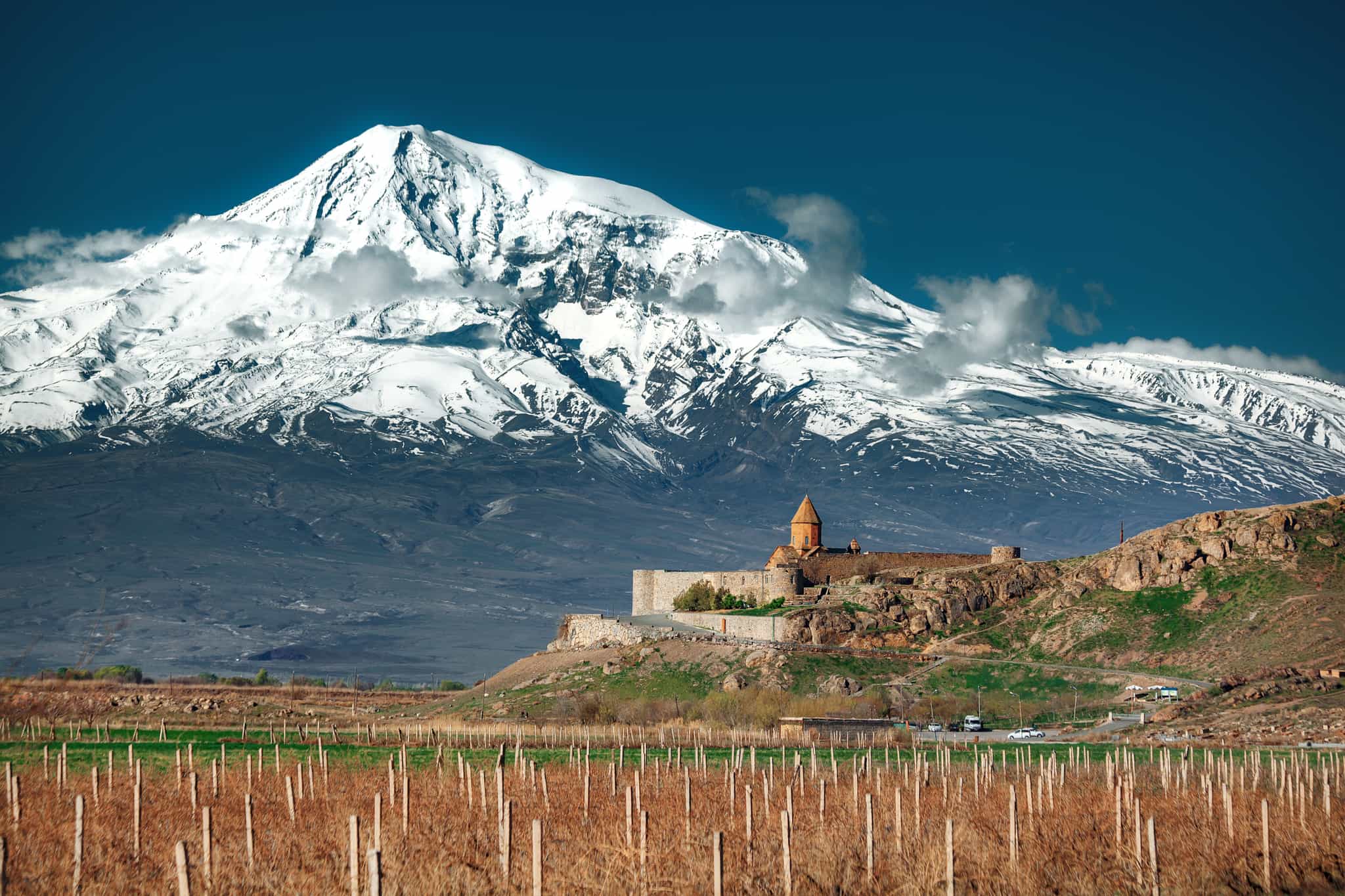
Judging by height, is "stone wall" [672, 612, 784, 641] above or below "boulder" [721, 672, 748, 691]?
above

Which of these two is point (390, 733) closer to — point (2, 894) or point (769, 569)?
point (769, 569)

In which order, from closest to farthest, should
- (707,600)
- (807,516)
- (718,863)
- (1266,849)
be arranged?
(718,863) < (1266,849) < (707,600) < (807,516)

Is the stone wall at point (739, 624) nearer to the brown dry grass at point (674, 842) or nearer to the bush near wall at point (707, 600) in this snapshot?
the bush near wall at point (707, 600)

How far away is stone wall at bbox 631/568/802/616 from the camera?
263 feet

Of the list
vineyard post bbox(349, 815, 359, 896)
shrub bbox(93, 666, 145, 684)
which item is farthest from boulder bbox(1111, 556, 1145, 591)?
shrub bbox(93, 666, 145, 684)

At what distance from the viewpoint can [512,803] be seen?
1132 inches

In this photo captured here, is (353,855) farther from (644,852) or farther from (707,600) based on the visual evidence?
(707,600)

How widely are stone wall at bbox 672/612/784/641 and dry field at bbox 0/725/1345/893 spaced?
32139 mm

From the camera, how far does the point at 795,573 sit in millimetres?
80500

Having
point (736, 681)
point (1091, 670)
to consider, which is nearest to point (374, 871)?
point (736, 681)

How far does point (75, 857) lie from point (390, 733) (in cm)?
4081

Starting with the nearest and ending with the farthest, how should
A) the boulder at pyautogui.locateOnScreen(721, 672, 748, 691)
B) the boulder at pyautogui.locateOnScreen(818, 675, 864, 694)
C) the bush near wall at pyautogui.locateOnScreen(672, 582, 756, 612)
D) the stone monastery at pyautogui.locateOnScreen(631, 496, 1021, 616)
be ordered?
the boulder at pyautogui.locateOnScreen(818, 675, 864, 694)
the boulder at pyautogui.locateOnScreen(721, 672, 748, 691)
the stone monastery at pyautogui.locateOnScreen(631, 496, 1021, 616)
the bush near wall at pyautogui.locateOnScreen(672, 582, 756, 612)

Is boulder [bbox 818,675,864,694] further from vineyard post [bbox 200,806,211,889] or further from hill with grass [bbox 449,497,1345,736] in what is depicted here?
vineyard post [bbox 200,806,211,889]

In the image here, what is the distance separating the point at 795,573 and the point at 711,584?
19.9ft
